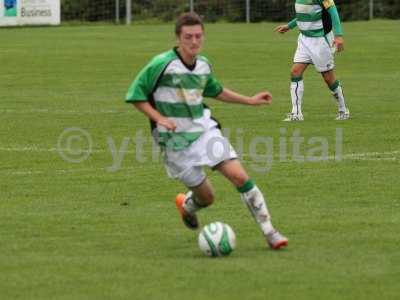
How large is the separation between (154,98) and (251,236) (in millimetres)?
1398

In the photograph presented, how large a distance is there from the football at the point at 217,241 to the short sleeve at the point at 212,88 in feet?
3.85

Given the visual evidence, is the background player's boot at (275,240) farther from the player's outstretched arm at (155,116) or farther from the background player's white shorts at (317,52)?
the background player's white shorts at (317,52)

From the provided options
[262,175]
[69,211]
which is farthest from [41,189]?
[262,175]

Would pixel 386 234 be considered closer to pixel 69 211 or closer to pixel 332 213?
pixel 332 213

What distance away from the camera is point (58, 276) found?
9.15 meters

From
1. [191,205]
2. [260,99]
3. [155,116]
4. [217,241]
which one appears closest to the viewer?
[217,241]

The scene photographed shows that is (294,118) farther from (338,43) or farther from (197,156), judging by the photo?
(197,156)

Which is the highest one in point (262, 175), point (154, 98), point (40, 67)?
point (154, 98)

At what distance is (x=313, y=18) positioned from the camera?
2034 centimetres

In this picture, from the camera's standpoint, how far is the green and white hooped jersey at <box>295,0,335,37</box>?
20.3m

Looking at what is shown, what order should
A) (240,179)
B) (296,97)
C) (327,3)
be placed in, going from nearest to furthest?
(240,179), (296,97), (327,3)

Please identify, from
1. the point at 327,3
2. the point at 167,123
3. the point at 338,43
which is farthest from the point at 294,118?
the point at 167,123

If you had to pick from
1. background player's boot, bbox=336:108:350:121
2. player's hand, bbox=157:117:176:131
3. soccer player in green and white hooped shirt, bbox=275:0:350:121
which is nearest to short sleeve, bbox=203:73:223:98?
player's hand, bbox=157:117:176:131

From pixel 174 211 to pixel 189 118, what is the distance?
1.99m
